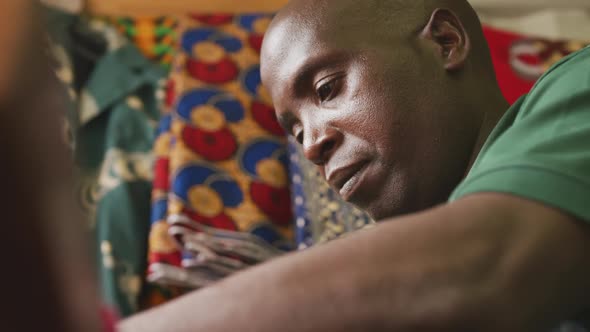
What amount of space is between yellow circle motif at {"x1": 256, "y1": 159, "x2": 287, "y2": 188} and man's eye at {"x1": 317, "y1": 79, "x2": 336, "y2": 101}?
59cm

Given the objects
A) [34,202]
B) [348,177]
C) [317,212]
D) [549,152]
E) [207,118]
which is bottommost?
[317,212]

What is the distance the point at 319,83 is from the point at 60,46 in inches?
35.4

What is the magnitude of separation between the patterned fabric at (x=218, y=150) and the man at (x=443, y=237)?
0.58 m

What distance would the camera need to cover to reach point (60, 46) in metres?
1.43

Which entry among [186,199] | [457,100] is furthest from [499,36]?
[457,100]

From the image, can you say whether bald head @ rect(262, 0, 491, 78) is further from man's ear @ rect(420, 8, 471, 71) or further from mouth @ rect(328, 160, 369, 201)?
mouth @ rect(328, 160, 369, 201)

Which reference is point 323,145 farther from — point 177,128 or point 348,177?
point 177,128

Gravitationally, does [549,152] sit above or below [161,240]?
above

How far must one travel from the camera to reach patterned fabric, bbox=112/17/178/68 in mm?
1549

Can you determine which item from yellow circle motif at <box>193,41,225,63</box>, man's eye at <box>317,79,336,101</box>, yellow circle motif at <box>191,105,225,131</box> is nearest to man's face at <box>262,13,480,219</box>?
man's eye at <box>317,79,336,101</box>

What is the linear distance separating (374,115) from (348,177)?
0.23 ft

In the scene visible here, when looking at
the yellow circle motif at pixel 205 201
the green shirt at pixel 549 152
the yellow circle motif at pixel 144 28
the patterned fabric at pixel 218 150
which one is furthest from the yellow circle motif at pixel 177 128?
the green shirt at pixel 549 152

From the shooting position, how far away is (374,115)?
2.18ft

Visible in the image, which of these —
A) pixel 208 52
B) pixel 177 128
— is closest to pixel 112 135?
pixel 177 128
